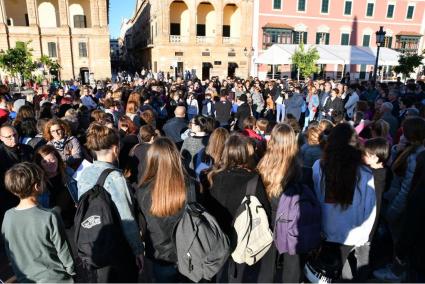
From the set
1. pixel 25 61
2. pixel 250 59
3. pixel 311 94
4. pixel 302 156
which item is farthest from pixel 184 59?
pixel 302 156

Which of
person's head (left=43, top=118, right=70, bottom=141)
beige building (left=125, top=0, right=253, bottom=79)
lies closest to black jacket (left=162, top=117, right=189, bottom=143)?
person's head (left=43, top=118, right=70, bottom=141)

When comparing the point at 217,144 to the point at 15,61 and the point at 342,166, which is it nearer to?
the point at 342,166

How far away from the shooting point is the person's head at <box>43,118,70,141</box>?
14.6 feet

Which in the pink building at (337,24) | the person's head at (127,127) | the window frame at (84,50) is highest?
the pink building at (337,24)

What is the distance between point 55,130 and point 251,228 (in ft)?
10.6

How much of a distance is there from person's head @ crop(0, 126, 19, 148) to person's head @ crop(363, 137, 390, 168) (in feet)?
14.1

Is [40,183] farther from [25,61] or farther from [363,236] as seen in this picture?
[25,61]

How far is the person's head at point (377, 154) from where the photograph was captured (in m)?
3.24

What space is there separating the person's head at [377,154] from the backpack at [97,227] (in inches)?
101

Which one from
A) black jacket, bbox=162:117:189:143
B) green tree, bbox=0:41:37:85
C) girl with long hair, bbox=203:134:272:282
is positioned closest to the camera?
girl with long hair, bbox=203:134:272:282

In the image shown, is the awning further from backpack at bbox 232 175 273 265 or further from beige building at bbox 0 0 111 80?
beige building at bbox 0 0 111 80

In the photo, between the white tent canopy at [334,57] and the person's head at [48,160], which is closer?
the person's head at [48,160]

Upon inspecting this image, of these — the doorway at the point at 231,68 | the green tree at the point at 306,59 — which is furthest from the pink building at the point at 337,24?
the green tree at the point at 306,59

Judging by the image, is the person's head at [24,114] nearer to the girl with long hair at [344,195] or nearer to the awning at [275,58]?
the girl with long hair at [344,195]
